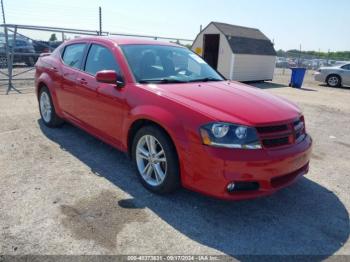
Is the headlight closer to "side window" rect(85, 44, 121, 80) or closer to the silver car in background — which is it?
"side window" rect(85, 44, 121, 80)

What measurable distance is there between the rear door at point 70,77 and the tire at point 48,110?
1.53ft

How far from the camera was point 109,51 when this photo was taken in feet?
14.2

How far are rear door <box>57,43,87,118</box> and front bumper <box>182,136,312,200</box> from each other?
2433 mm

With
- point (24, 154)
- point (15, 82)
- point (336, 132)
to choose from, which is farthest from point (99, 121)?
point (15, 82)

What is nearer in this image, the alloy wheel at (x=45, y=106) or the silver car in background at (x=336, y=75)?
the alloy wheel at (x=45, y=106)

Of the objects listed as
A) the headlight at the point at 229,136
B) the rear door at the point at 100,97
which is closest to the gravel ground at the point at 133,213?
the rear door at the point at 100,97

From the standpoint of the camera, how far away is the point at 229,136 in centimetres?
306

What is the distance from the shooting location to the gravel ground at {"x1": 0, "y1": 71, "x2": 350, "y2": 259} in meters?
2.84

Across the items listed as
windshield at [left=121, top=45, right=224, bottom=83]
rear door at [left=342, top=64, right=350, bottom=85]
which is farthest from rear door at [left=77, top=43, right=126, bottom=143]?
rear door at [left=342, top=64, right=350, bottom=85]

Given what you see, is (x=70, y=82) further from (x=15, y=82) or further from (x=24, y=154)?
(x=15, y=82)

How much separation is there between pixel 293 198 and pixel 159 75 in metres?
2.16

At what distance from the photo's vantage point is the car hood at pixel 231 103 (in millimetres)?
3176

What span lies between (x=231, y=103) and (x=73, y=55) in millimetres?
2913

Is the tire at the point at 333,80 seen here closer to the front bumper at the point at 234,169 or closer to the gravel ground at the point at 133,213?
the gravel ground at the point at 133,213
